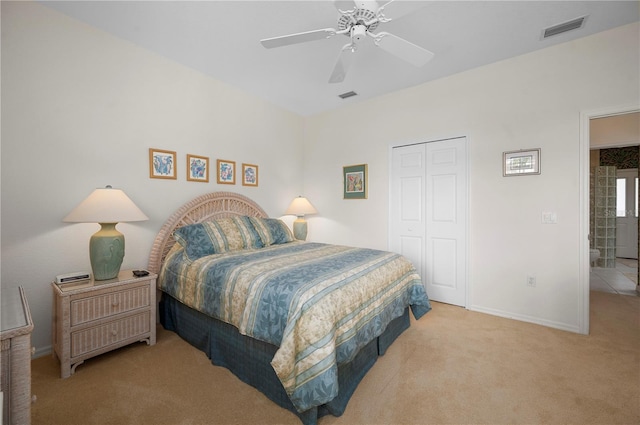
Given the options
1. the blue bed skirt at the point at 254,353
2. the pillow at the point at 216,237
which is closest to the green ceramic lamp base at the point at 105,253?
the pillow at the point at 216,237

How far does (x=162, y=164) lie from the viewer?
2.96 metres

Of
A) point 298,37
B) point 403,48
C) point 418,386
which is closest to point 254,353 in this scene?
point 418,386

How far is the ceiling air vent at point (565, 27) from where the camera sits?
238 cm

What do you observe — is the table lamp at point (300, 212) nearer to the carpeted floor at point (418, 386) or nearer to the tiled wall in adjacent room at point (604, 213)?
the carpeted floor at point (418, 386)

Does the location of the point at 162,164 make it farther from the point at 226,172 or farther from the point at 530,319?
the point at 530,319

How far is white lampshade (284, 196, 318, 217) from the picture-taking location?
427 centimetres

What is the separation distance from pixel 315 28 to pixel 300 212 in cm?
245

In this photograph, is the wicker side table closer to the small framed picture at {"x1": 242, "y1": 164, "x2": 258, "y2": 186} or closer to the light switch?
the small framed picture at {"x1": 242, "y1": 164, "x2": 258, "y2": 186}

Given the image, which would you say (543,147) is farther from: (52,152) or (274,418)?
(52,152)

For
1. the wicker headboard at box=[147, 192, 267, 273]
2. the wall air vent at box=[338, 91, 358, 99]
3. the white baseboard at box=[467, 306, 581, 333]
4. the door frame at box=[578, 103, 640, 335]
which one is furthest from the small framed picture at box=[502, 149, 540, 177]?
the wicker headboard at box=[147, 192, 267, 273]

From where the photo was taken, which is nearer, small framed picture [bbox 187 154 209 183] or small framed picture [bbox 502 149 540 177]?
small framed picture [bbox 502 149 540 177]

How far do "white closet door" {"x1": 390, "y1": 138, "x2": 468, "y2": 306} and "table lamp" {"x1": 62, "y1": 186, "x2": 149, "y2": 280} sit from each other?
301 centimetres

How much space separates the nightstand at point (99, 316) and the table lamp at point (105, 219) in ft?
0.43

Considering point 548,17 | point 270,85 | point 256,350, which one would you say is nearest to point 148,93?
point 270,85
